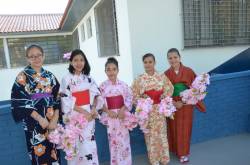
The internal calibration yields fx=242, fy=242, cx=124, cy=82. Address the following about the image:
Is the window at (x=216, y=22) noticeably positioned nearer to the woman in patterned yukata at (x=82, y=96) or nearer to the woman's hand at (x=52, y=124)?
the woman in patterned yukata at (x=82, y=96)

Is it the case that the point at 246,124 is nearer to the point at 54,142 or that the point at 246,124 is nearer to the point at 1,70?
the point at 54,142

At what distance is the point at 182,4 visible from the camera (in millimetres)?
4379

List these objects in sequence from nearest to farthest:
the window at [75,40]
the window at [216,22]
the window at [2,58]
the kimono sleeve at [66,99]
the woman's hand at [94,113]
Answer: the kimono sleeve at [66,99] → the woman's hand at [94,113] → the window at [216,22] → the window at [2,58] → the window at [75,40]

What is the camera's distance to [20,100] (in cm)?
226

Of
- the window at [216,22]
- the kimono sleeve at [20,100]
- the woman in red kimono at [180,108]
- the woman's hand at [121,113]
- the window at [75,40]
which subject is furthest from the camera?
the window at [75,40]

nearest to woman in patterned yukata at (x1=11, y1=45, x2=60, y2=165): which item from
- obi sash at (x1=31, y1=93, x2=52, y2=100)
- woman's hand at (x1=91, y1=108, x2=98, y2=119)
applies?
obi sash at (x1=31, y1=93, x2=52, y2=100)

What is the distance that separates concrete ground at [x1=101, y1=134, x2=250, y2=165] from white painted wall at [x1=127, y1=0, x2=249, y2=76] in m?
1.48

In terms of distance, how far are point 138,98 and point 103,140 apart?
2.67 ft

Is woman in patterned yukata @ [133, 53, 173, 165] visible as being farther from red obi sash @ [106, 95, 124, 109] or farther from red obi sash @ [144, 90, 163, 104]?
red obi sash @ [106, 95, 124, 109]

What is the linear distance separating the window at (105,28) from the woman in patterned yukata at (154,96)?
2330mm

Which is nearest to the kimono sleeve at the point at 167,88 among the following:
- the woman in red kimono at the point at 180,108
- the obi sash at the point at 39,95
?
the woman in red kimono at the point at 180,108

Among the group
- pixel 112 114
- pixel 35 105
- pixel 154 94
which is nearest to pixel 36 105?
pixel 35 105

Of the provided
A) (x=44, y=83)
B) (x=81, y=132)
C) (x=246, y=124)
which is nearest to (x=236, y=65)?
(x=246, y=124)

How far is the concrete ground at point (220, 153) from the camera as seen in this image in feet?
10.6
